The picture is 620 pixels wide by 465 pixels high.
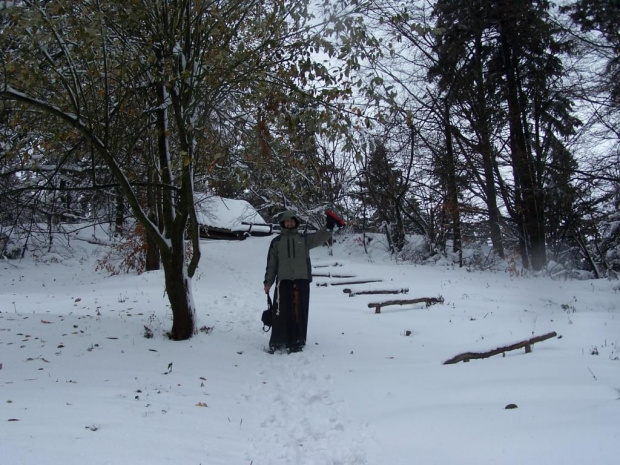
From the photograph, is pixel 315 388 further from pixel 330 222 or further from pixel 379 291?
pixel 379 291

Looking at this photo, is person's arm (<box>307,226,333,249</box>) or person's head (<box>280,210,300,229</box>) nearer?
person's arm (<box>307,226,333,249</box>)

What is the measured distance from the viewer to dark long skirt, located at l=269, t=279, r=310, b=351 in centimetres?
666

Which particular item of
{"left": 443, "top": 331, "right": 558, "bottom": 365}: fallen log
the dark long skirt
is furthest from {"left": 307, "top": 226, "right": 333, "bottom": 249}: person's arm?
{"left": 443, "top": 331, "right": 558, "bottom": 365}: fallen log

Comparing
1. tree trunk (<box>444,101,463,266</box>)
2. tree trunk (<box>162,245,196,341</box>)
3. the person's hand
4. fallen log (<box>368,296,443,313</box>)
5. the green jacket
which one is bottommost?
fallen log (<box>368,296,443,313</box>)

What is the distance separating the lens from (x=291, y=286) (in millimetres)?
6797

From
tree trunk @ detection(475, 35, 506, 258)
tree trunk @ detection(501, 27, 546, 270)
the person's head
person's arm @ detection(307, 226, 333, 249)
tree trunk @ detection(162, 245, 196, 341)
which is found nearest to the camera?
person's arm @ detection(307, 226, 333, 249)

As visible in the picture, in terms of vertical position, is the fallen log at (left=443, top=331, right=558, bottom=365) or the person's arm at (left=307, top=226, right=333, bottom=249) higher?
the person's arm at (left=307, top=226, right=333, bottom=249)

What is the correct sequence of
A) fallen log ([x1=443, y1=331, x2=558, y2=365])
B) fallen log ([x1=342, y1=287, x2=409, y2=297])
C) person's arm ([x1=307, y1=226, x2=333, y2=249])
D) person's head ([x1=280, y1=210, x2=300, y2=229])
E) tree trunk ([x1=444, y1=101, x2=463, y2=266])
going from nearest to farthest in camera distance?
fallen log ([x1=443, y1=331, x2=558, y2=365]), person's arm ([x1=307, y1=226, x2=333, y2=249]), person's head ([x1=280, y1=210, x2=300, y2=229]), fallen log ([x1=342, y1=287, x2=409, y2=297]), tree trunk ([x1=444, y1=101, x2=463, y2=266])

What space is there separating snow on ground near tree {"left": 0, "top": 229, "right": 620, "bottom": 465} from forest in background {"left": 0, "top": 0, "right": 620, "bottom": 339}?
1.49m

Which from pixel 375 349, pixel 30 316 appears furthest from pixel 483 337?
pixel 30 316

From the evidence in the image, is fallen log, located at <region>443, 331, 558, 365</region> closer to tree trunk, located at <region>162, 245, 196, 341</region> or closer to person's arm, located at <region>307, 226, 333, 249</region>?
person's arm, located at <region>307, 226, 333, 249</region>

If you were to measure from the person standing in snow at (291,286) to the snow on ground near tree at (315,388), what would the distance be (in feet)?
0.96

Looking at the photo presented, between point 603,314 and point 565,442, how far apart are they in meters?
6.07

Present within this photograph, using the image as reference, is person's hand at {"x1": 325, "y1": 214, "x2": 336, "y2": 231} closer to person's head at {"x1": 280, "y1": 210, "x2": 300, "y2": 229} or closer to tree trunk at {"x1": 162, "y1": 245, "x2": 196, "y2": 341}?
person's head at {"x1": 280, "y1": 210, "x2": 300, "y2": 229}
